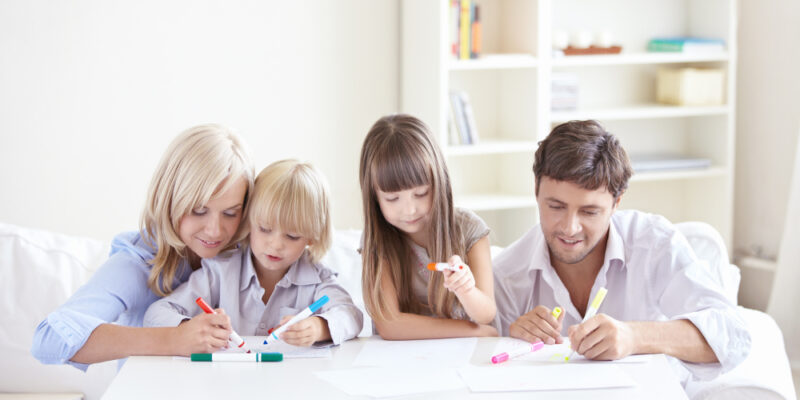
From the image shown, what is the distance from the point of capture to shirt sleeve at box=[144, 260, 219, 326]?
1.76 m

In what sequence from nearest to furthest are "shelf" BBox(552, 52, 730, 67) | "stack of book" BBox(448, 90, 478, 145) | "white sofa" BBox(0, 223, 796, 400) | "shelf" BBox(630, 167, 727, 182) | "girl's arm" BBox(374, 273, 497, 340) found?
"girl's arm" BBox(374, 273, 497, 340) → "white sofa" BBox(0, 223, 796, 400) → "stack of book" BBox(448, 90, 478, 145) → "shelf" BBox(552, 52, 730, 67) → "shelf" BBox(630, 167, 727, 182)

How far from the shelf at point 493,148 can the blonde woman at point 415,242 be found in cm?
172

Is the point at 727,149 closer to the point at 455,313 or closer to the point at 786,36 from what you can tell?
the point at 786,36

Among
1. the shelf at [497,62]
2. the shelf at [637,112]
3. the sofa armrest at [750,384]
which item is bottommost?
the sofa armrest at [750,384]

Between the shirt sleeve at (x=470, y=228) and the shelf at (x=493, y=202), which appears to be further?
the shelf at (x=493, y=202)

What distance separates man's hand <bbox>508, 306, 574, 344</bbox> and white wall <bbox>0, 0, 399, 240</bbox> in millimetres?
2201

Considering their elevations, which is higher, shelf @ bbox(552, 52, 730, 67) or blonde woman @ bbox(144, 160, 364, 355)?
shelf @ bbox(552, 52, 730, 67)

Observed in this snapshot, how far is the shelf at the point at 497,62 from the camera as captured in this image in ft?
11.8

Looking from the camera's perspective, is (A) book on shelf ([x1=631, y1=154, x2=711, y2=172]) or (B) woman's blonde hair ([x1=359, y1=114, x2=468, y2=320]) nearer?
(B) woman's blonde hair ([x1=359, y1=114, x2=468, y2=320])

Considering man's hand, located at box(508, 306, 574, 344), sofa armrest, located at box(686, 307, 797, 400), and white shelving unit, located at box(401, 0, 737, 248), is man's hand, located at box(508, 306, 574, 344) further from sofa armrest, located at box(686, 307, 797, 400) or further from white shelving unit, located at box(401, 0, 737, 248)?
white shelving unit, located at box(401, 0, 737, 248)

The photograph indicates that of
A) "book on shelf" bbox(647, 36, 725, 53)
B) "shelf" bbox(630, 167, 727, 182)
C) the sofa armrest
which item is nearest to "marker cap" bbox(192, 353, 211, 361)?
the sofa armrest

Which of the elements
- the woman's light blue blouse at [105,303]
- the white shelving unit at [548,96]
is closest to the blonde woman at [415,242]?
the woman's light blue blouse at [105,303]

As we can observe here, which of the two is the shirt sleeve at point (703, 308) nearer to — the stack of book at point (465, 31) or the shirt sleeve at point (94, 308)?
the shirt sleeve at point (94, 308)

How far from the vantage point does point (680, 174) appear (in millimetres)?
4102
